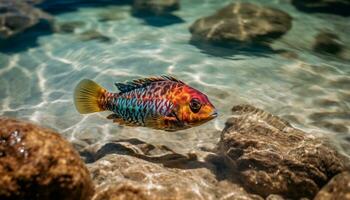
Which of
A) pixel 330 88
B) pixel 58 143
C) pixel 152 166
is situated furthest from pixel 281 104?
pixel 58 143

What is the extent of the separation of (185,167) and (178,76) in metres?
3.29

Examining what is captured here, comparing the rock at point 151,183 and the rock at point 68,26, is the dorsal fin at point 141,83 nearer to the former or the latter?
the rock at point 151,183

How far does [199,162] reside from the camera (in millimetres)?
5281

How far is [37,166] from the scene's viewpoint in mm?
3332

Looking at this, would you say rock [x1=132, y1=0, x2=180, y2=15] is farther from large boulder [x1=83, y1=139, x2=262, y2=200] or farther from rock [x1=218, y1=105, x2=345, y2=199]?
rock [x1=218, y1=105, x2=345, y2=199]

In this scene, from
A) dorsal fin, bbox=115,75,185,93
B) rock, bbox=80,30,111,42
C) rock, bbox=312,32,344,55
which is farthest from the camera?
rock, bbox=80,30,111,42

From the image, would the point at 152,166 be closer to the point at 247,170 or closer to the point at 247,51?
the point at 247,170

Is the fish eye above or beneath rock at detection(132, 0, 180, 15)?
above

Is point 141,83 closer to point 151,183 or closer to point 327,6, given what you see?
point 151,183

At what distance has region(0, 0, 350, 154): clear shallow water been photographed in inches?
251

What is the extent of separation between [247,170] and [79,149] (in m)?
2.77

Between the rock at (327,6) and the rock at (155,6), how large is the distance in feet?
16.0

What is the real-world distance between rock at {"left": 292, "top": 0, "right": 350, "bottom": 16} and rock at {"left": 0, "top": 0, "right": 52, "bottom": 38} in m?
9.52

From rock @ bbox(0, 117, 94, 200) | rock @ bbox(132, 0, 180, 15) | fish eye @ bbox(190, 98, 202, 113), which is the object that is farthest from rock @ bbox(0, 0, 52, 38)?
fish eye @ bbox(190, 98, 202, 113)
